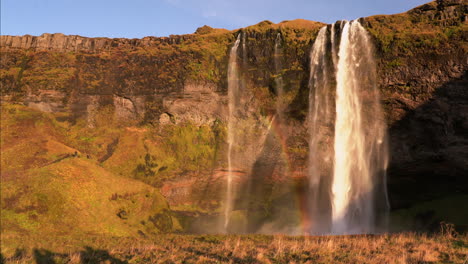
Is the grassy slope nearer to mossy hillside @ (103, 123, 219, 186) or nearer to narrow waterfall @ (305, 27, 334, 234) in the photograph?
mossy hillside @ (103, 123, 219, 186)

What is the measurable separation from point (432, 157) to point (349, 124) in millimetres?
6984

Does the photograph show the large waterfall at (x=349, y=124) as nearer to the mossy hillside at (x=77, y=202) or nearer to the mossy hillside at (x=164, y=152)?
the mossy hillside at (x=164, y=152)

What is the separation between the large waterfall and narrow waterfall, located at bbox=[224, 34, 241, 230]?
7.52 m

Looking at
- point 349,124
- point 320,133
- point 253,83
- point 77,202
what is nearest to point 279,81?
point 253,83

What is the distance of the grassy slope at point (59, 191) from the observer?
20156mm

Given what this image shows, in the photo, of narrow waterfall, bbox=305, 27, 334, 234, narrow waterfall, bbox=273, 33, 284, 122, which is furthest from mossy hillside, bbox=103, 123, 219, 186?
narrow waterfall, bbox=305, 27, 334, 234

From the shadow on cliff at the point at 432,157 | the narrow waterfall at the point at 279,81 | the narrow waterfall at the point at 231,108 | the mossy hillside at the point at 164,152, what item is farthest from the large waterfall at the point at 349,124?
→ the mossy hillside at the point at 164,152

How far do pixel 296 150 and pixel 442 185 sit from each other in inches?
509

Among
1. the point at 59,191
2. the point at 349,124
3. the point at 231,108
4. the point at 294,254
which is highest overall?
the point at 231,108

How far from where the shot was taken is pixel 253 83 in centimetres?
2955

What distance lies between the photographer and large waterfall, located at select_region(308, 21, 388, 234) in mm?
24969

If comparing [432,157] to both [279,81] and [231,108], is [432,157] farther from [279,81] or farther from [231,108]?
[231,108]

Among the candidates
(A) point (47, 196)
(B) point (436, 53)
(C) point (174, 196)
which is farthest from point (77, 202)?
(B) point (436, 53)

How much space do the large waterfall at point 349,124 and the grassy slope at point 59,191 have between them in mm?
15696
